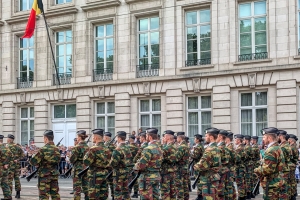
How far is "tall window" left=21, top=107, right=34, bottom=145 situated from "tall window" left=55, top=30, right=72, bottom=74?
10.6ft

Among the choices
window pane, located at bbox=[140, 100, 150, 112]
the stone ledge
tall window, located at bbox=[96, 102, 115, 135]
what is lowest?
tall window, located at bbox=[96, 102, 115, 135]

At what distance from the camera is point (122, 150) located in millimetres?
11812

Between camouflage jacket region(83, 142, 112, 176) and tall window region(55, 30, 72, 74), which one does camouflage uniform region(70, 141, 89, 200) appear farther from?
tall window region(55, 30, 72, 74)

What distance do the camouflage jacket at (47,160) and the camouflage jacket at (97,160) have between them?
77 centimetres

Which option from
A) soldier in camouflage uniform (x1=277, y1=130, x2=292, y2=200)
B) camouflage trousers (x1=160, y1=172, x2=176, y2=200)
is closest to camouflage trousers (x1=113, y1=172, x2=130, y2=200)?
camouflage trousers (x1=160, y1=172, x2=176, y2=200)

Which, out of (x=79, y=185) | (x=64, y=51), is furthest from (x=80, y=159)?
(x=64, y=51)

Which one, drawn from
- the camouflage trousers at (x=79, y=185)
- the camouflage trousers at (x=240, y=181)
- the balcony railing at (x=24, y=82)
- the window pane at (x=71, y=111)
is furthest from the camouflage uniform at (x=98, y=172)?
the balcony railing at (x=24, y=82)

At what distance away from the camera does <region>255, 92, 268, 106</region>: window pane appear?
2125 cm

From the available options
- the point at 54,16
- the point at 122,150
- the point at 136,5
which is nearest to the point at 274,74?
the point at 136,5

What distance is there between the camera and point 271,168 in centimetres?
908

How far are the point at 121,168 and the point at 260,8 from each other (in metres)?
12.7

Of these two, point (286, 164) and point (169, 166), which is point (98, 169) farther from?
point (286, 164)

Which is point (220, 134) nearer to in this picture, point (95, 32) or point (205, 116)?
point (205, 116)

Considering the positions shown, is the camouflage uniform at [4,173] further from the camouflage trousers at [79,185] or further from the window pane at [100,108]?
the window pane at [100,108]
